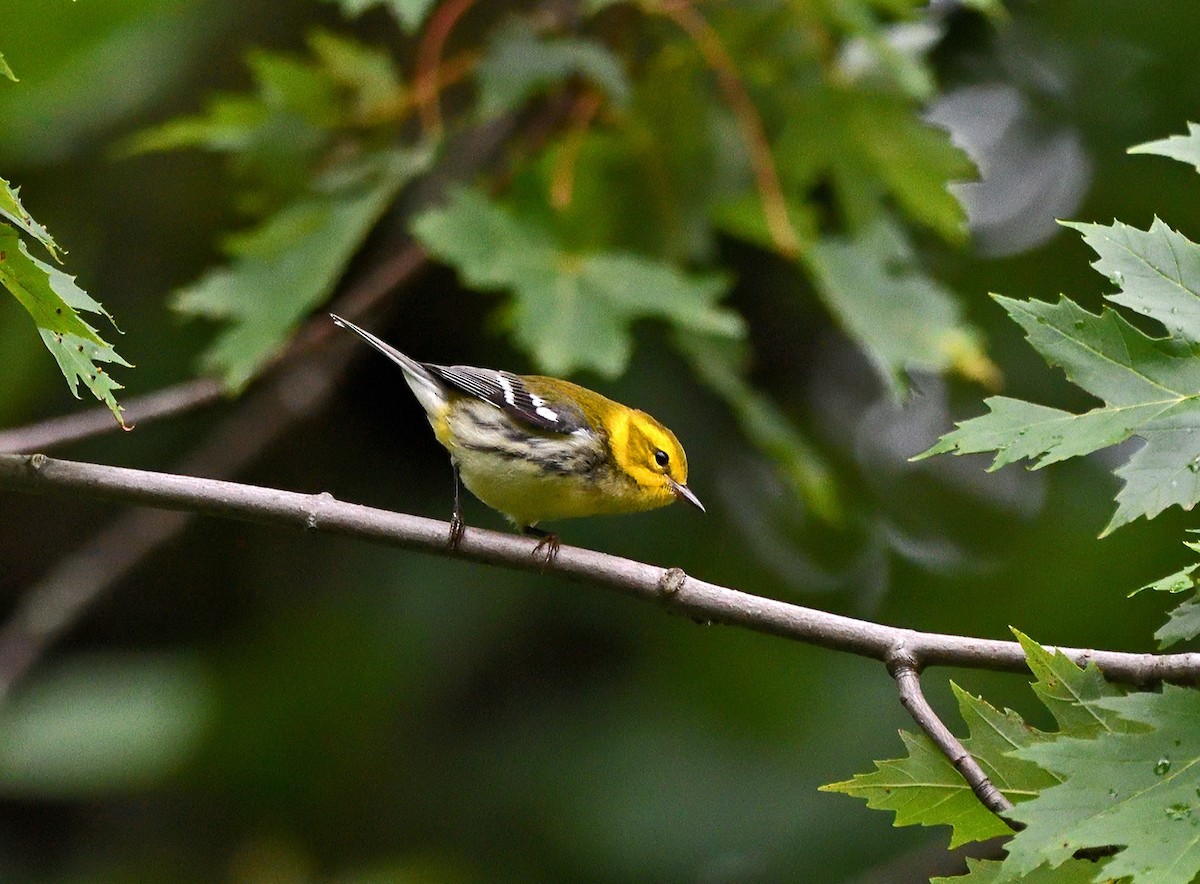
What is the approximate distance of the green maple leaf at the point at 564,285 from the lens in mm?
3705

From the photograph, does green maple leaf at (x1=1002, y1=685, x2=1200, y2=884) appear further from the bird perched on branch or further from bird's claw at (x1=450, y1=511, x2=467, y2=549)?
the bird perched on branch

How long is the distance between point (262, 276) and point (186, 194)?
247 cm

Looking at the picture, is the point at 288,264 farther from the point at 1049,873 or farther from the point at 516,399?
the point at 1049,873

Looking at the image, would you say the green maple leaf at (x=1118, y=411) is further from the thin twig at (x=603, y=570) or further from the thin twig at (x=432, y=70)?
the thin twig at (x=432, y=70)

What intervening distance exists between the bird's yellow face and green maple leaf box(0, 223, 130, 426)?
1952 millimetres

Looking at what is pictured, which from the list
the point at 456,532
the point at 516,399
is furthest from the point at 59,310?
the point at 516,399

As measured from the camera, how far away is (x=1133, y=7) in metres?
5.88

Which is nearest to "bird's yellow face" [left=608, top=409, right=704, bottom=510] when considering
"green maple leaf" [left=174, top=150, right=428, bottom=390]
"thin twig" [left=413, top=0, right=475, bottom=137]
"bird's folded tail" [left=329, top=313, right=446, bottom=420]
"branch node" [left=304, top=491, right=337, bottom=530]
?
"bird's folded tail" [left=329, top=313, right=446, bottom=420]

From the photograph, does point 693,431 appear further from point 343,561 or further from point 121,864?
point 121,864

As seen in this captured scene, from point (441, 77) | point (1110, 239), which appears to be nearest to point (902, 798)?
point (1110, 239)

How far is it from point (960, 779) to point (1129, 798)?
361 mm

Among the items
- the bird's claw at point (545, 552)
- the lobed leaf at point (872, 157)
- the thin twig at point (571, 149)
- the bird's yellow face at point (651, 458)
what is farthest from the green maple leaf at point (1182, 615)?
the thin twig at point (571, 149)

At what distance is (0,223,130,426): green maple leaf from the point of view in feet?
6.68

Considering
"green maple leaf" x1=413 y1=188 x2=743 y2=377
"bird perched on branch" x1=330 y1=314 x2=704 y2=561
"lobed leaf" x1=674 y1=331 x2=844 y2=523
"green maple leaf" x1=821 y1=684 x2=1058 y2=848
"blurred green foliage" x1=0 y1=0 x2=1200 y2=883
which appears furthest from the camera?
"blurred green foliage" x1=0 y1=0 x2=1200 y2=883
